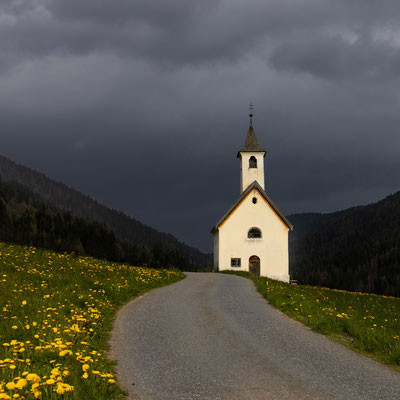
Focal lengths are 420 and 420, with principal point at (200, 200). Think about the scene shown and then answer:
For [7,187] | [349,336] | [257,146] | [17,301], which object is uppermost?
[7,187]

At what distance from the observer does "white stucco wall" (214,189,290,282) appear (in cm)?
4403

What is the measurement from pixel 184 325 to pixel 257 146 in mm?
38780

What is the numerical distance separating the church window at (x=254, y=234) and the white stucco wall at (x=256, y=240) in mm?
355

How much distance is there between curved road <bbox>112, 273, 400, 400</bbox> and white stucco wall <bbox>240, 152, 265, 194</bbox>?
34.3m

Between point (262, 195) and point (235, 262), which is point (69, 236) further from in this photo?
point (262, 195)

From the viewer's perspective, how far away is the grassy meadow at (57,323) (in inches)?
225

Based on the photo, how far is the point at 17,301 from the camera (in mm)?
10781

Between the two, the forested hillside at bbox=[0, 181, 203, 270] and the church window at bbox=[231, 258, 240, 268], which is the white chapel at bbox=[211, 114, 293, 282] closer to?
the church window at bbox=[231, 258, 240, 268]

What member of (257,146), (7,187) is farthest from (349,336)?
(7,187)

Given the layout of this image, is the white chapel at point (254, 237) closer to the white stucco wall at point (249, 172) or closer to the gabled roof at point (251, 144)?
the white stucco wall at point (249, 172)

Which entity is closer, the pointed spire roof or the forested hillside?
the pointed spire roof

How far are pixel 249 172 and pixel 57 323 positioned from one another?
39.8 m

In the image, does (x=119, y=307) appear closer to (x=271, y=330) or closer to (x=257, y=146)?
(x=271, y=330)

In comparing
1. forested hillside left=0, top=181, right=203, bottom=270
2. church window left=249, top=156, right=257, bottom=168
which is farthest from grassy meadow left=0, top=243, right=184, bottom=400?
forested hillside left=0, top=181, right=203, bottom=270
